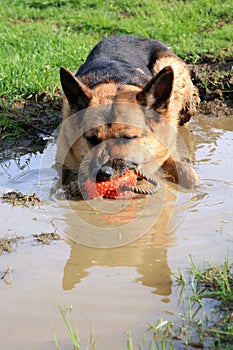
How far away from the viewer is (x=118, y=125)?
5391 millimetres

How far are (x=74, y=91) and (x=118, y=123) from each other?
0.59 metres

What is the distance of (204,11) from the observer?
11023 mm

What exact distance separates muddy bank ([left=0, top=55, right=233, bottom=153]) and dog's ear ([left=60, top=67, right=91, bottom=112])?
1173mm

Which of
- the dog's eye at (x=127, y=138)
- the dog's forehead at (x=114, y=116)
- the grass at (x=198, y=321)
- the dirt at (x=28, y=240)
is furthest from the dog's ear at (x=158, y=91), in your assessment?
the grass at (x=198, y=321)

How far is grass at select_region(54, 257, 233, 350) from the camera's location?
3.02 metres

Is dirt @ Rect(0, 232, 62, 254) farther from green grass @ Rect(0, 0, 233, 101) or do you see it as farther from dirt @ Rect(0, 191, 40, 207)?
green grass @ Rect(0, 0, 233, 101)

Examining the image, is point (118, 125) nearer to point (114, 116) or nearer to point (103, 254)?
point (114, 116)

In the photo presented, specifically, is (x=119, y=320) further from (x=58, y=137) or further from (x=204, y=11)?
(x=204, y=11)

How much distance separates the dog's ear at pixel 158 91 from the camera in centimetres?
556

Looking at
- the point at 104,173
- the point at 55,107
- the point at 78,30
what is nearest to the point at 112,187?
the point at 104,173

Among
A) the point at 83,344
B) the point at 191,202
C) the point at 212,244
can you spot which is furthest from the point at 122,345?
the point at 191,202

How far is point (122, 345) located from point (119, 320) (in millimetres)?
241

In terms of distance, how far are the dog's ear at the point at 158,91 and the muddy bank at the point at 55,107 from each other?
5.22 feet

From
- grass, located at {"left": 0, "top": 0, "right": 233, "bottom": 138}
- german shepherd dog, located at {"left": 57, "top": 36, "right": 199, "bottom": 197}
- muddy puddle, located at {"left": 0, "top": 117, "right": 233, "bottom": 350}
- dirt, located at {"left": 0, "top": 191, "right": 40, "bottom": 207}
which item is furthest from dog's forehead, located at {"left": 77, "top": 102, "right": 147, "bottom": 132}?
grass, located at {"left": 0, "top": 0, "right": 233, "bottom": 138}
